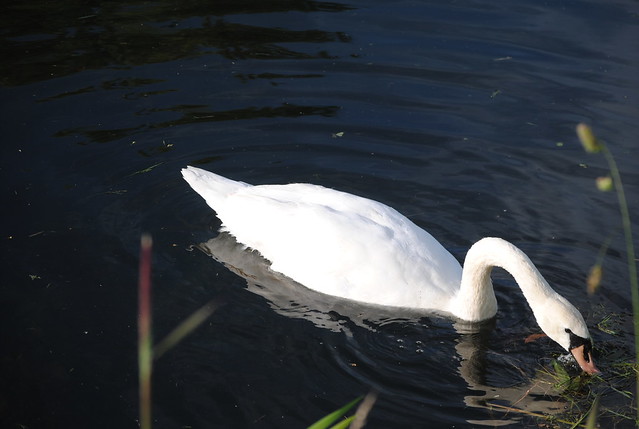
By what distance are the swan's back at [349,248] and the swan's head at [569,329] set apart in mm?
982

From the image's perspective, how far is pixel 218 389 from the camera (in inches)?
226

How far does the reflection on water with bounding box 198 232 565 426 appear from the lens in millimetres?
5762

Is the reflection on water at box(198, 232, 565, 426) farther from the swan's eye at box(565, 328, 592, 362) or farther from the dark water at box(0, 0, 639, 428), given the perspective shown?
the swan's eye at box(565, 328, 592, 362)

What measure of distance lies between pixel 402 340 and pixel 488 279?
772mm

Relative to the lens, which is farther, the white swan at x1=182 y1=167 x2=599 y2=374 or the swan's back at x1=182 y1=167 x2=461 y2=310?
the swan's back at x1=182 y1=167 x2=461 y2=310

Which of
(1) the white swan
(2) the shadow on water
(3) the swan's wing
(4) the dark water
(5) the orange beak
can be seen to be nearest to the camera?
(5) the orange beak

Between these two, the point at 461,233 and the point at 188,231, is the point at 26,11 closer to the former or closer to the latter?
the point at 188,231

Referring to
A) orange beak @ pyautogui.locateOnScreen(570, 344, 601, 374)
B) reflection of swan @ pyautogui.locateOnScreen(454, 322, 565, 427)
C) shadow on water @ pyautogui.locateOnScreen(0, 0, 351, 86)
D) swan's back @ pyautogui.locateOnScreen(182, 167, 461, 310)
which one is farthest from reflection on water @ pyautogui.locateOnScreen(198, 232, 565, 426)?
shadow on water @ pyautogui.locateOnScreen(0, 0, 351, 86)

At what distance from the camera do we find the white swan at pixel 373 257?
20.5 ft

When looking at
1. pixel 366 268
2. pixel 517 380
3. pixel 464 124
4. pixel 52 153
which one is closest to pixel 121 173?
pixel 52 153

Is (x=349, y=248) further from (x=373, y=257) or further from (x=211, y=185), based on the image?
(x=211, y=185)

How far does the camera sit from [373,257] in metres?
6.58

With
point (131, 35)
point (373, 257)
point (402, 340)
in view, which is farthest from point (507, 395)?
point (131, 35)

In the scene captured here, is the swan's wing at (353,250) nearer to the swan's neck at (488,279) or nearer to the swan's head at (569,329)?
the swan's neck at (488,279)
